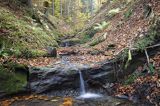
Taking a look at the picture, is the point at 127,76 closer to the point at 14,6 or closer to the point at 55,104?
the point at 55,104

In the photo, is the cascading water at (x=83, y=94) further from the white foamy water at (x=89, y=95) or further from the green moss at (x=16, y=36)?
the green moss at (x=16, y=36)

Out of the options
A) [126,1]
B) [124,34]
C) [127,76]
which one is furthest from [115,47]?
[126,1]

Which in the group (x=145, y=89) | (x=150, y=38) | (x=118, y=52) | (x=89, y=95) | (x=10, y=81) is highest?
(x=150, y=38)

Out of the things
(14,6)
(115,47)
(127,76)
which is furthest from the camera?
(14,6)

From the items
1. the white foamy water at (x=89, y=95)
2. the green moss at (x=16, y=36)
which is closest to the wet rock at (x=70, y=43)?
the green moss at (x=16, y=36)

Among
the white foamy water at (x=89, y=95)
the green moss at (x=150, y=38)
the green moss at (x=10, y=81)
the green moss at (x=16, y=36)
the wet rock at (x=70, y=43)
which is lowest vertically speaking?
the white foamy water at (x=89, y=95)

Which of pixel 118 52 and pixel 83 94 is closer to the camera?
pixel 83 94

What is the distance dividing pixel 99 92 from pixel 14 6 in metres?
9.99

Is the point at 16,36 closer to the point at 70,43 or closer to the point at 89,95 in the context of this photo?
the point at 89,95

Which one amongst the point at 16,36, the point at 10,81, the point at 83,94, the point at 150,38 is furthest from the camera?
the point at 16,36

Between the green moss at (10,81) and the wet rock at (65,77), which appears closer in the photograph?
the green moss at (10,81)

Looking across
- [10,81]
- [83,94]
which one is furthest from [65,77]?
[10,81]

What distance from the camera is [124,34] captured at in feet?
46.2

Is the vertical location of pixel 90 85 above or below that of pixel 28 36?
below
